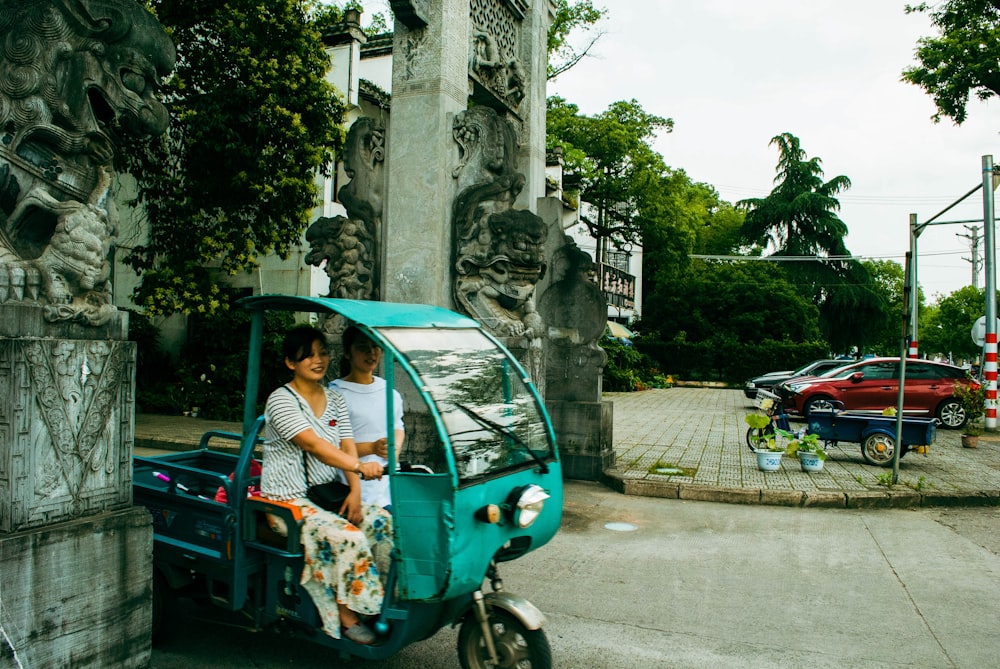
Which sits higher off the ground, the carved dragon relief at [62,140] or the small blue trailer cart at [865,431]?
the carved dragon relief at [62,140]

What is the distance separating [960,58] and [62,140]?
23323 millimetres

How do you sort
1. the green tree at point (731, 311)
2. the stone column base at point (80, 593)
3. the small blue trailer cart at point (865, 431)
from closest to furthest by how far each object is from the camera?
the stone column base at point (80, 593) < the small blue trailer cart at point (865, 431) < the green tree at point (731, 311)

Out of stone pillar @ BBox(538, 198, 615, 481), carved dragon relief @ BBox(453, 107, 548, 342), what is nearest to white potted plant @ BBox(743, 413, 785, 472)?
stone pillar @ BBox(538, 198, 615, 481)

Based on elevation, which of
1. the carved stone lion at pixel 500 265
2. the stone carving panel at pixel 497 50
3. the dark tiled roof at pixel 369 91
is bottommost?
the carved stone lion at pixel 500 265

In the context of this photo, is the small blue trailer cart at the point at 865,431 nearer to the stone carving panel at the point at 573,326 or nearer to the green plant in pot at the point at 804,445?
the green plant in pot at the point at 804,445

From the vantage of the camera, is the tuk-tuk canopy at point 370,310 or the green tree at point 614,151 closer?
the tuk-tuk canopy at point 370,310

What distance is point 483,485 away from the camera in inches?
136

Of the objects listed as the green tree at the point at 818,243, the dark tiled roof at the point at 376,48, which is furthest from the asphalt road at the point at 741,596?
the green tree at the point at 818,243

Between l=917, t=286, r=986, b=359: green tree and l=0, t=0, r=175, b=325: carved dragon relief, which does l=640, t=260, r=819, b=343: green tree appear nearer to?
l=0, t=0, r=175, b=325: carved dragon relief

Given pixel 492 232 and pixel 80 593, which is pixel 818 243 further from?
pixel 80 593

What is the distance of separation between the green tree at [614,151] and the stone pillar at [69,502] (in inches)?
1111

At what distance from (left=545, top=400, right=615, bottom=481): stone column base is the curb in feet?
2.34

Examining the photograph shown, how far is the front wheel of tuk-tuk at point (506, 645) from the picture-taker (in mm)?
3344

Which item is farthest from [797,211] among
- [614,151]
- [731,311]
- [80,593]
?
[80,593]
